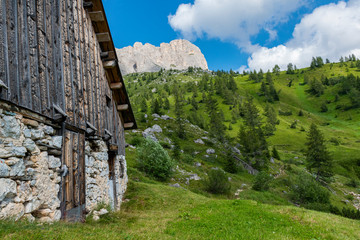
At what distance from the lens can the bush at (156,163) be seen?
27891mm

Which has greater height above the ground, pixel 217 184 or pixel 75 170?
pixel 75 170

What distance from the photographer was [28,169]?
18.0 ft

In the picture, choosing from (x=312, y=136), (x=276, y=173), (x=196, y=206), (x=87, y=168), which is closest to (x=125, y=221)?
(x=87, y=168)

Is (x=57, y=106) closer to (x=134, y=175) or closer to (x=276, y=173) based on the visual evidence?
(x=134, y=175)

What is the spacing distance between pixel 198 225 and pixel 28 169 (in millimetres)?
8181

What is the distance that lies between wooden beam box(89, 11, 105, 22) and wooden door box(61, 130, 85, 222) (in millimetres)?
6704

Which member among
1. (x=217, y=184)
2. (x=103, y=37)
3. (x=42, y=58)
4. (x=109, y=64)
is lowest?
(x=217, y=184)

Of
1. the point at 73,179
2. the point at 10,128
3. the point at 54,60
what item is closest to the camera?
the point at 10,128

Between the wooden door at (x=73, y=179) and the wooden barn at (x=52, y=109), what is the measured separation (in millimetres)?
34

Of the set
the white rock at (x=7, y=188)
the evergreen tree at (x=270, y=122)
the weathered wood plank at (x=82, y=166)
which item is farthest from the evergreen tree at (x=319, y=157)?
the white rock at (x=7, y=188)

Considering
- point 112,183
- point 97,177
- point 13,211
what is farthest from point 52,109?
point 112,183

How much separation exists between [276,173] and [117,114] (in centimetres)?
4869

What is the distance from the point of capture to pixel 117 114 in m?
14.9

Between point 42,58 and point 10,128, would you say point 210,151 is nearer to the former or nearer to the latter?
point 42,58
